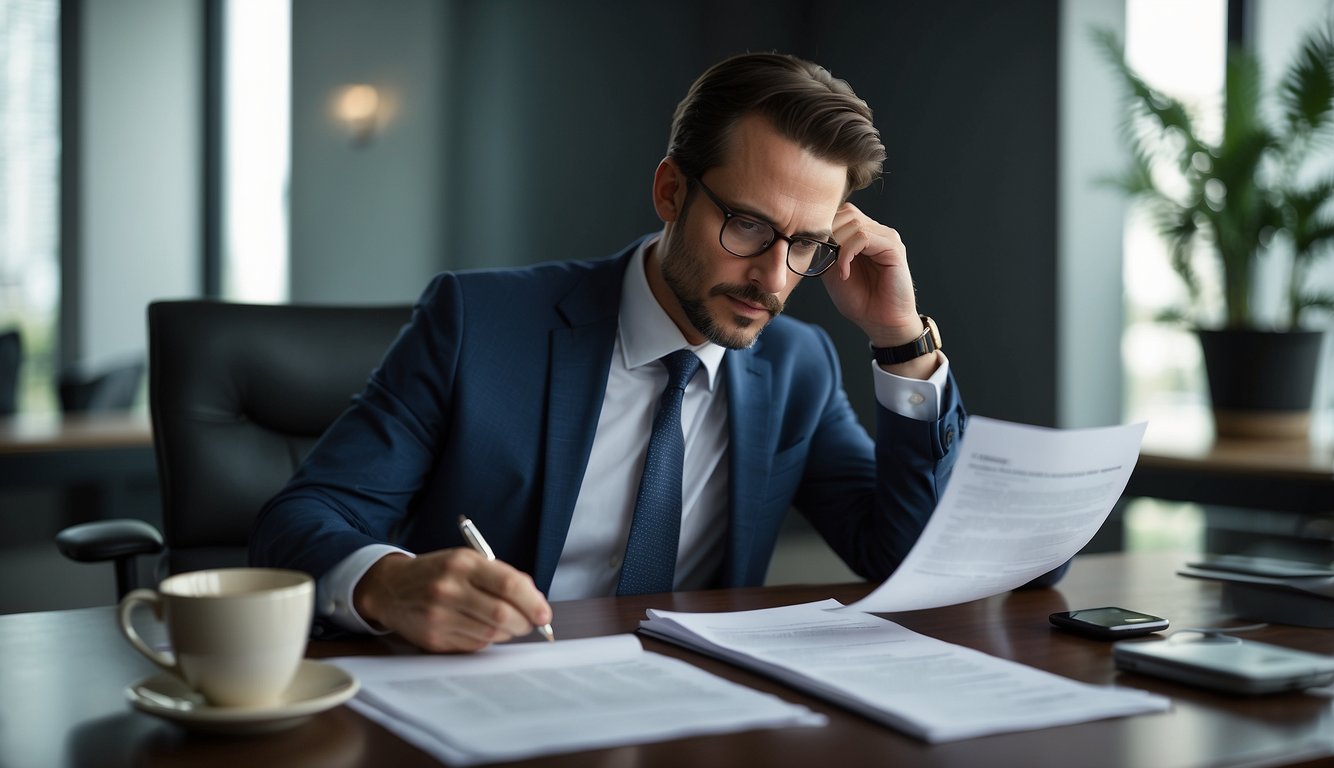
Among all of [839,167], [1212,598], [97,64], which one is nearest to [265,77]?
[97,64]

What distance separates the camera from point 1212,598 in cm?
132

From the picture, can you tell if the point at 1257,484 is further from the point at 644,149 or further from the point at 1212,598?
the point at 644,149

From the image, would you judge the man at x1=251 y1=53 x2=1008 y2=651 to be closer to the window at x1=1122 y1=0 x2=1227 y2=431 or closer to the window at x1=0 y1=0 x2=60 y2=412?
the window at x1=1122 y1=0 x2=1227 y2=431

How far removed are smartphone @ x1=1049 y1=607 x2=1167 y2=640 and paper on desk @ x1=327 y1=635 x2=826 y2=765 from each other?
39 centimetres

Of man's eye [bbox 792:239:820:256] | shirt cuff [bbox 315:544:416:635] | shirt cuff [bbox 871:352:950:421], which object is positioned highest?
man's eye [bbox 792:239:820:256]

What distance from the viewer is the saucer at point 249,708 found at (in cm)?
74

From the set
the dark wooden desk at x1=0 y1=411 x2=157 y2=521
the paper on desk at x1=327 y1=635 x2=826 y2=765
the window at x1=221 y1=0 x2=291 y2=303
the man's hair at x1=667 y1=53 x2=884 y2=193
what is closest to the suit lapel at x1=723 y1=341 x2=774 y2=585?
the man's hair at x1=667 y1=53 x2=884 y2=193

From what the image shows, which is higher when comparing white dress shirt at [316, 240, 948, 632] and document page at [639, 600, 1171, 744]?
white dress shirt at [316, 240, 948, 632]

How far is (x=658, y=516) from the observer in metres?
1.46

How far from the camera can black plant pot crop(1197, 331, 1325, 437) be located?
3314 mm

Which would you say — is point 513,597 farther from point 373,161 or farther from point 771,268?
point 373,161

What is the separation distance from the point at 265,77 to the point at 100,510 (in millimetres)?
3390

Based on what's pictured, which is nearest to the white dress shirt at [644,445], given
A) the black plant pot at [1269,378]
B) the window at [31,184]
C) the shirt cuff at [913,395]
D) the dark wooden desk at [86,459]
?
the shirt cuff at [913,395]

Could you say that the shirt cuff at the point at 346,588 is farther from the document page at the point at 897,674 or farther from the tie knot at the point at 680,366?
the tie knot at the point at 680,366
